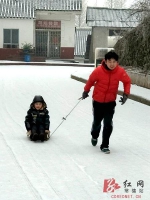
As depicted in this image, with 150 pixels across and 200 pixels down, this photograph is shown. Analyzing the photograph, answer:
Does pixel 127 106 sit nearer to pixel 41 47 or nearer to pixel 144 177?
pixel 144 177

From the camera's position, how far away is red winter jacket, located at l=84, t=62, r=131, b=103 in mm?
6965

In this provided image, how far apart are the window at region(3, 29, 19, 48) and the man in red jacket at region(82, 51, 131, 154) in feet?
103

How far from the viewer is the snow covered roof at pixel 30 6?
3769cm

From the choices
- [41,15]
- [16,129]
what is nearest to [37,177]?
[16,129]

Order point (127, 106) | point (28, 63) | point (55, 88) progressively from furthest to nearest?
point (28, 63) → point (55, 88) → point (127, 106)

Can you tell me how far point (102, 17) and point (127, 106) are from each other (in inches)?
1093

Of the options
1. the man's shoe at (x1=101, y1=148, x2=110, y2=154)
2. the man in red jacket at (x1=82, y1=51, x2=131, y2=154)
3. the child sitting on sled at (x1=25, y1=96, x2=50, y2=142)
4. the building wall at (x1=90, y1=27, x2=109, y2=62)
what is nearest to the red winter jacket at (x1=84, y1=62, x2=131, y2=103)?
the man in red jacket at (x1=82, y1=51, x2=131, y2=154)

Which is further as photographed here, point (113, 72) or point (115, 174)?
point (113, 72)

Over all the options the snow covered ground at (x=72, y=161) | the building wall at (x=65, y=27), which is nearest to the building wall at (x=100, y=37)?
the building wall at (x=65, y=27)

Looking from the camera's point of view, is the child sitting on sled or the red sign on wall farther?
the red sign on wall

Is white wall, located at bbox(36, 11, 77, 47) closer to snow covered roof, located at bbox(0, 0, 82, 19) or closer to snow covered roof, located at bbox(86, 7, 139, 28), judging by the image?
snow covered roof, located at bbox(0, 0, 82, 19)

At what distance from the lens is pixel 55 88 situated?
1720 centimetres

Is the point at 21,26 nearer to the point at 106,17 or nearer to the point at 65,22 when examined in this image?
the point at 65,22

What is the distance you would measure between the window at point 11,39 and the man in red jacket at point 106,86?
3151 cm
